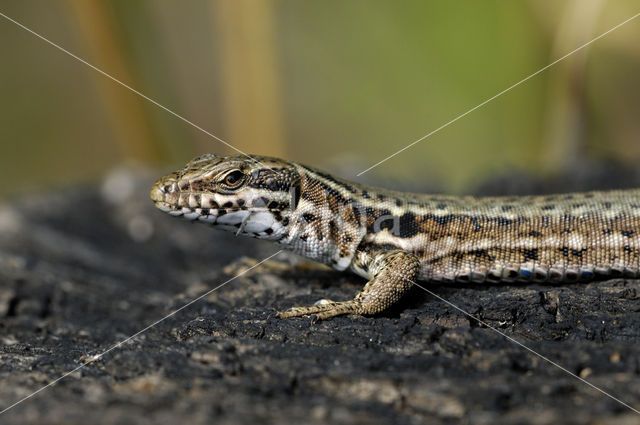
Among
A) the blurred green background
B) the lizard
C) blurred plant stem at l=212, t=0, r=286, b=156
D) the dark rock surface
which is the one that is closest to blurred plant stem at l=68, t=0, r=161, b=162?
the blurred green background

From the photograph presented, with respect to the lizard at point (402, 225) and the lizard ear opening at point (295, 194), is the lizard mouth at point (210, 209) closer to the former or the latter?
the lizard at point (402, 225)

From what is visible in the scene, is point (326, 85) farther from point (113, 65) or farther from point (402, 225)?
point (402, 225)

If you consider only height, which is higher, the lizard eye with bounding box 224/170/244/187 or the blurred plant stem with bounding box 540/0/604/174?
the blurred plant stem with bounding box 540/0/604/174

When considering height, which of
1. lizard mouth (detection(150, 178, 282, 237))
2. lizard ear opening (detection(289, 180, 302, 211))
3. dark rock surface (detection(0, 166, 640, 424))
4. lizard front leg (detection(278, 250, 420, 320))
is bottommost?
dark rock surface (detection(0, 166, 640, 424))

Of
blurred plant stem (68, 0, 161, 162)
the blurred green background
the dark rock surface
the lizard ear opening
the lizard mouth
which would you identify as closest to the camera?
the dark rock surface

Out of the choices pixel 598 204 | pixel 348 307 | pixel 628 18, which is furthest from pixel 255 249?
pixel 628 18

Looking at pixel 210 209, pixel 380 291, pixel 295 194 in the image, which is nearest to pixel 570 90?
pixel 295 194

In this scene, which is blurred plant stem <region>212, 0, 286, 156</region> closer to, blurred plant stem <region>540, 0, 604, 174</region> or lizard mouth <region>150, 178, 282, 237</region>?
blurred plant stem <region>540, 0, 604, 174</region>

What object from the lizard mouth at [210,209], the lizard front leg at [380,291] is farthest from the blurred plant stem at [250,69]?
the lizard front leg at [380,291]
